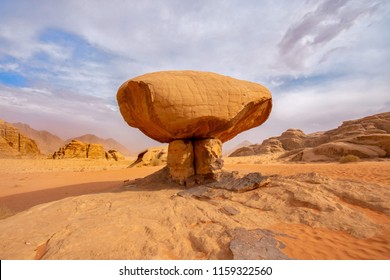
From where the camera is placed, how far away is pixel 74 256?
2664 mm

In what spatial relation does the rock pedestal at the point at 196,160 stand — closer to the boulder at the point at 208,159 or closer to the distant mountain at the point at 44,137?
the boulder at the point at 208,159

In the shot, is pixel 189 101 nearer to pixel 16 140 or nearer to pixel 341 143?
pixel 341 143

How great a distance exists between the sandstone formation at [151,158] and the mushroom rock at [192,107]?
9.79 metres

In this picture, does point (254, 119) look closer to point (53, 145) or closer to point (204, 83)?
point (204, 83)

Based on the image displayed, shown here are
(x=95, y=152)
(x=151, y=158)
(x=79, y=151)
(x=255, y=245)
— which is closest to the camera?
(x=255, y=245)

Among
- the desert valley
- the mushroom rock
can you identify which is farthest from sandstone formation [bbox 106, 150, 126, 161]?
the mushroom rock

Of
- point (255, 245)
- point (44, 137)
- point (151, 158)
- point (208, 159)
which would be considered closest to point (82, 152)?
point (151, 158)

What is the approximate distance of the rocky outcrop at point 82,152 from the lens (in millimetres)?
28094

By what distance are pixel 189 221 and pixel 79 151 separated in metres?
29.6

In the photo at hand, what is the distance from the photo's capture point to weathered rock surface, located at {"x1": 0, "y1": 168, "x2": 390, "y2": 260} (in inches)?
108

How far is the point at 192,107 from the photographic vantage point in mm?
5230

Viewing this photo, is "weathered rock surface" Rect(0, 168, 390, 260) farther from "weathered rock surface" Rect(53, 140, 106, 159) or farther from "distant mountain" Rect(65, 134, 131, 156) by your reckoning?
"distant mountain" Rect(65, 134, 131, 156)

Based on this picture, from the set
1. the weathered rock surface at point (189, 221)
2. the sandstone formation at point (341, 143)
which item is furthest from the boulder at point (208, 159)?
the sandstone formation at point (341, 143)
